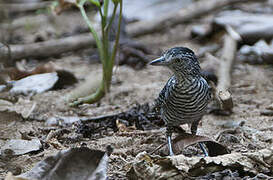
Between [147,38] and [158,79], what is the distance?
7.80ft

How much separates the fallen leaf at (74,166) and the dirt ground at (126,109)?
1.79 feet

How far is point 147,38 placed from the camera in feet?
27.5

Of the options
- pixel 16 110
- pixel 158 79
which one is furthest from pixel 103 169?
pixel 158 79

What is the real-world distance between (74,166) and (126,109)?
7.68 ft

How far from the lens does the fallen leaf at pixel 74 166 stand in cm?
252

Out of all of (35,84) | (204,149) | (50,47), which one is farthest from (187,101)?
(50,47)

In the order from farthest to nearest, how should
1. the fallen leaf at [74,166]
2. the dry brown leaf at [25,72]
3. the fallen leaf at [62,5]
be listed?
the fallen leaf at [62,5] → the dry brown leaf at [25,72] → the fallen leaf at [74,166]

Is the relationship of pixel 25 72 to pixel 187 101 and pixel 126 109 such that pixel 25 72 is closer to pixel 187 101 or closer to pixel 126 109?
pixel 126 109

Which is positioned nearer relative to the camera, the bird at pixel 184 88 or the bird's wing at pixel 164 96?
the bird at pixel 184 88

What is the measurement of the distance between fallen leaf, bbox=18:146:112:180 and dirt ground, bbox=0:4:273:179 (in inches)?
21.4

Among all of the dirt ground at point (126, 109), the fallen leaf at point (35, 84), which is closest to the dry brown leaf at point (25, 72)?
the fallen leaf at point (35, 84)

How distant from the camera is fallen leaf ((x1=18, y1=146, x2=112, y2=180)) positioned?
252 cm

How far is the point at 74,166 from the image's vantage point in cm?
257

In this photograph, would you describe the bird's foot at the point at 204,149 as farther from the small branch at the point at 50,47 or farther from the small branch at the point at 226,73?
the small branch at the point at 50,47
